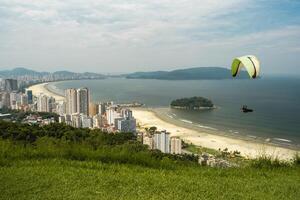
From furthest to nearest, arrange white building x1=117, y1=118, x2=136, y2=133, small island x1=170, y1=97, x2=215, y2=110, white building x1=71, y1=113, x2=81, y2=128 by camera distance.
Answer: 1. small island x1=170, y1=97, x2=215, y2=110
2. white building x1=71, y1=113, x2=81, y2=128
3. white building x1=117, y1=118, x2=136, y2=133

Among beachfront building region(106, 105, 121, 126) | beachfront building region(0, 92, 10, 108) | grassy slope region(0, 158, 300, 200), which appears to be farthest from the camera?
beachfront building region(0, 92, 10, 108)

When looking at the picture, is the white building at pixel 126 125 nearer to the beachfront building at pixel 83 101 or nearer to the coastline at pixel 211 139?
the coastline at pixel 211 139

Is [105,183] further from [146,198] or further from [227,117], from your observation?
[227,117]

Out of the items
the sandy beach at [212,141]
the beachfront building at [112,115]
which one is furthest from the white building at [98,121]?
the sandy beach at [212,141]

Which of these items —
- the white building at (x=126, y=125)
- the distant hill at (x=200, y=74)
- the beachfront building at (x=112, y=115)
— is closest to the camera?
the white building at (x=126, y=125)

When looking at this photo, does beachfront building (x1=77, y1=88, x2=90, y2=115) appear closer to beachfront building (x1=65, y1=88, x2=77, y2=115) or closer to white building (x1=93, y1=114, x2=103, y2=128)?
beachfront building (x1=65, y1=88, x2=77, y2=115)

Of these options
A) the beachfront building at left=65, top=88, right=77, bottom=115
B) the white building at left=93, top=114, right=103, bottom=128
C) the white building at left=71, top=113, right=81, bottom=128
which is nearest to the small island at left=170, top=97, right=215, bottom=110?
the beachfront building at left=65, top=88, right=77, bottom=115
